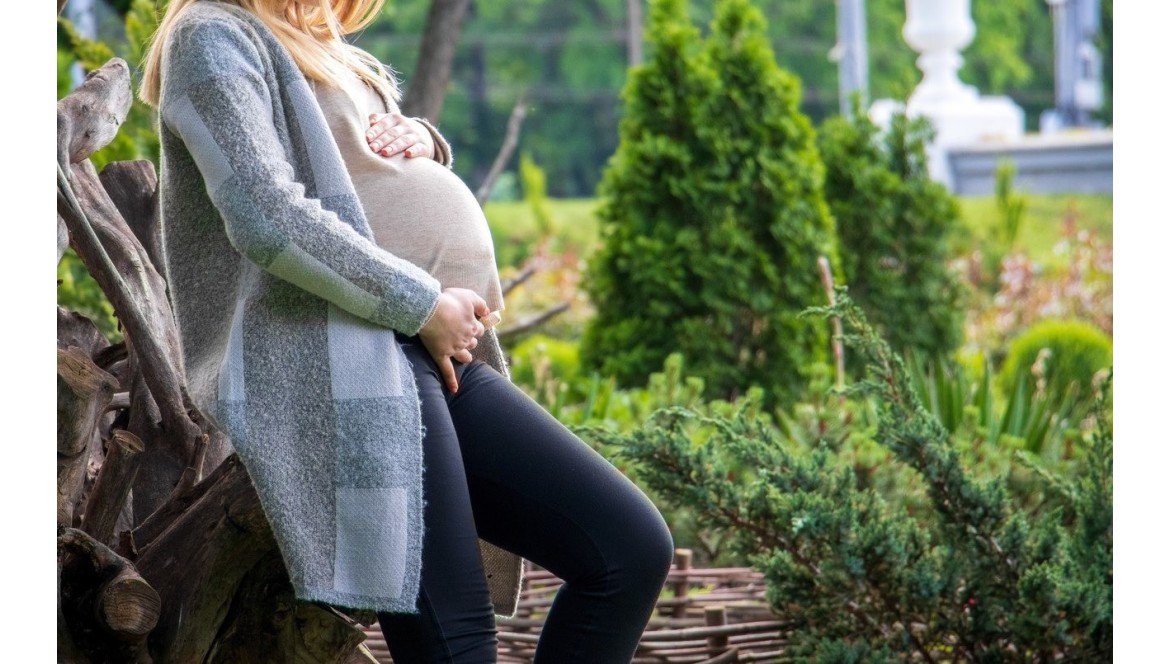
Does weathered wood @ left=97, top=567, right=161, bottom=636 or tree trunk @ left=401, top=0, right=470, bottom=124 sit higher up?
tree trunk @ left=401, top=0, right=470, bottom=124

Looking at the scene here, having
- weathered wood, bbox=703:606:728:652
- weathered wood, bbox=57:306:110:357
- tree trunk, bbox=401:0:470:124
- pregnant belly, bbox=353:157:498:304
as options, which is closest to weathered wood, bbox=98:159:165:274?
weathered wood, bbox=57:306:110:357

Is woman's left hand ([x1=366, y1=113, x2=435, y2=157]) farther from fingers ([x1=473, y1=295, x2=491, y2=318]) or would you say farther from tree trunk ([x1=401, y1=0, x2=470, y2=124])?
tree trunk ([x1=401, y1=0, x2=470, y2=124])

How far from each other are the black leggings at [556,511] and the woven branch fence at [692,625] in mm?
958

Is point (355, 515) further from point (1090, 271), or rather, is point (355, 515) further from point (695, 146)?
point (1090, 271)

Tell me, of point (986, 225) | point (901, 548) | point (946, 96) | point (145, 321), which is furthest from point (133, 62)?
point (946, 96)

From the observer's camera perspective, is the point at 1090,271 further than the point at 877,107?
No

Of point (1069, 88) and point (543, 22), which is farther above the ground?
point (543, 22)

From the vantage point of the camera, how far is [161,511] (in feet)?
7.14

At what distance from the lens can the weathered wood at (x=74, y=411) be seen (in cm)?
186

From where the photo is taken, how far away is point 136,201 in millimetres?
2688

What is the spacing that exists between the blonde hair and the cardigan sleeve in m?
0.13

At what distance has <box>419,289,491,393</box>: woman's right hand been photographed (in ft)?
5.89

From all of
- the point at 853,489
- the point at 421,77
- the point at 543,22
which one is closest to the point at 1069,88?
the point at 543,22

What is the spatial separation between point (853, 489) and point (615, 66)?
24.6m
